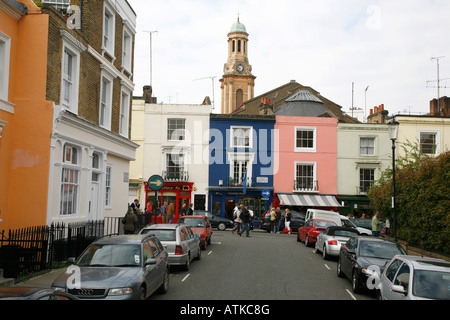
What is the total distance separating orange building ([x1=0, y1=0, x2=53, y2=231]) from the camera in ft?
46.9

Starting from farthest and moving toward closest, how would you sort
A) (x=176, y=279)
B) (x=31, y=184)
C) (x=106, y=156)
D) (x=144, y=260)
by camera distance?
1. (x=106, y=156)
2. (x=31, y=184)
3. (x=176, y=279)
4. (x=144, y=260)

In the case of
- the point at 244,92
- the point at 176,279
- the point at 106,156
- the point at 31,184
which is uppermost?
the point at 244,92

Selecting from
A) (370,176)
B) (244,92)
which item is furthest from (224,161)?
(244,92)

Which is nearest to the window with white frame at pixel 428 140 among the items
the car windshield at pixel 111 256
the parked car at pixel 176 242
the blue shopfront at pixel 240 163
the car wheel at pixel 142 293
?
the blue shopfront at pixel 240 163

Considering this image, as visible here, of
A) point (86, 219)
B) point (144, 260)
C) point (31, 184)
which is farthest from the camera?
point (86, 219)

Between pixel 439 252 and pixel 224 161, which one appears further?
pixel 224 161

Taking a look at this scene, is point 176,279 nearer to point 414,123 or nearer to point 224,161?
point 224,161

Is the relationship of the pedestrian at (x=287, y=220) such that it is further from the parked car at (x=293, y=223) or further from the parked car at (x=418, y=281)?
the parked car at (x=418, y=281)

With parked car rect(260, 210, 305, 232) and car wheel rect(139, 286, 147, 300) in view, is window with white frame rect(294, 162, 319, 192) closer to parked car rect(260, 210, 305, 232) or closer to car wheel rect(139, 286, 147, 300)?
parked car rect(260, 210, 305, 232)

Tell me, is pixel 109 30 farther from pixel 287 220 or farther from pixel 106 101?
pixel 287 220

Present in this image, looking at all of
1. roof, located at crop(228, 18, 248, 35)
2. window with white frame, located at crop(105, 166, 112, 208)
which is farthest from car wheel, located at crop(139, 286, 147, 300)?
roof, located at crop(228, 18, 248, 35)

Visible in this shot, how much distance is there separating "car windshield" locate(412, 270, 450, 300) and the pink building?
2926 centimetres

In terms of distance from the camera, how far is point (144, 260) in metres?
9.50
